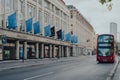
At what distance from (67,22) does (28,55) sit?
146ft

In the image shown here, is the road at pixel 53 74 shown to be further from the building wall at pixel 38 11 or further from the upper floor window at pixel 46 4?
the upper floor window at pixel 46 4

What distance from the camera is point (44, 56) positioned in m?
82.1

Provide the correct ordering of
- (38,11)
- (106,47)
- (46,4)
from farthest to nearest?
(46,4), (38,11), (106,47)

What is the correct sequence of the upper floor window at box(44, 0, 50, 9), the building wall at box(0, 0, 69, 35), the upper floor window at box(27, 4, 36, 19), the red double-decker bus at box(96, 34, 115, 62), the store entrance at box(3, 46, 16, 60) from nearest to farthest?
the red double-decker bus at box(96, 34, 115, 62), the store entrance at box(3, 46, 16, 60), the building wall at box(0, 0, 69, 35), the upper floor window at box(27, 4, 36, 19), the upper floor window at box(44, 0, 50, 9)

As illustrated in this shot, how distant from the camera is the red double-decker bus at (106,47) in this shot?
48.2 metres

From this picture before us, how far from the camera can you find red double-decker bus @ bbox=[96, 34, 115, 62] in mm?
48150

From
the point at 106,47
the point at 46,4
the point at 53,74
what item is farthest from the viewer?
the point at 46,4

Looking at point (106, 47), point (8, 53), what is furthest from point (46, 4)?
point (106, 47)

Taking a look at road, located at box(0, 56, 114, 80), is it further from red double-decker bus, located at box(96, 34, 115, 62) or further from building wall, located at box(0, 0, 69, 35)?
building wall, located at box(0, 0, 69, 35)

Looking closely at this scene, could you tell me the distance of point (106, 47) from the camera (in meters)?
48.8

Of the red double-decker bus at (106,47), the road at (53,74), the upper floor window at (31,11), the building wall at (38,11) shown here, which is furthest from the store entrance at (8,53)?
the road at (53,74)

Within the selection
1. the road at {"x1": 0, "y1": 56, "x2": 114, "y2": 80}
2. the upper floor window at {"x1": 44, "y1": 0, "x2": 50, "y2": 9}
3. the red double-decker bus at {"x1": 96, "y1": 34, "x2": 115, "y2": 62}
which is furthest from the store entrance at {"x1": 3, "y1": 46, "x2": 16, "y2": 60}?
the road at {"x1": 0, "y1": 56, "x2": 114, "y2": 80}

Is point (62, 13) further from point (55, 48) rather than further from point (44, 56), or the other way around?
point (44, 56)

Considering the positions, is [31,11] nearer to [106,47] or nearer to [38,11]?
[38,11]
